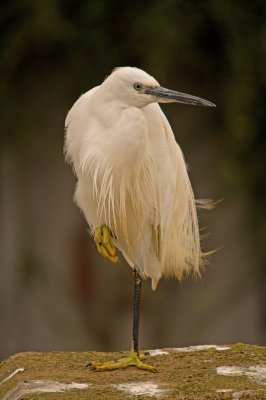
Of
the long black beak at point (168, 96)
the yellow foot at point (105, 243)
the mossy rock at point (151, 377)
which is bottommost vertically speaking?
the mossy rock at point (151, 377)

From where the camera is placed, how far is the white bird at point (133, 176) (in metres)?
3.69

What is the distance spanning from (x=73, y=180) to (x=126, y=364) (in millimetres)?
1967

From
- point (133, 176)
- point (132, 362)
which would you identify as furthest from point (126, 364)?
point (133, 176)

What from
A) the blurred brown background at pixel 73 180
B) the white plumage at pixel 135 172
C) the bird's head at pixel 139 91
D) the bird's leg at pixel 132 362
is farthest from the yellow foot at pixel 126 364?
the blurred brown background at pixel 73 180

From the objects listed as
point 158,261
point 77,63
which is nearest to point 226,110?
point 77,63

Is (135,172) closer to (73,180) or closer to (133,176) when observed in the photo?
(133,176)

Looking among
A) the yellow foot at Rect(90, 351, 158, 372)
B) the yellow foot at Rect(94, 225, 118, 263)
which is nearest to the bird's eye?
the yellow foot at Rect(94, 225, 118, 263)

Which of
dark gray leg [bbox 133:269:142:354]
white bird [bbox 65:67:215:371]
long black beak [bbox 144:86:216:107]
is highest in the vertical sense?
long black beak [bbox 144:86:216:107]

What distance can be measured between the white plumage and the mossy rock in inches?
9.0

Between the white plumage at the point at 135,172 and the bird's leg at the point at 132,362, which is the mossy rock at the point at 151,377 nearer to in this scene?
the bird's leg at the point at 132,362

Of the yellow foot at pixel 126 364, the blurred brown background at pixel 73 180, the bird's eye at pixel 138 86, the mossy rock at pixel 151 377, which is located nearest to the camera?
the mossy rock at pixel 151 377

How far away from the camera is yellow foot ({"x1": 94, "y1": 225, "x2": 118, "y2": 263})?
12.6ft

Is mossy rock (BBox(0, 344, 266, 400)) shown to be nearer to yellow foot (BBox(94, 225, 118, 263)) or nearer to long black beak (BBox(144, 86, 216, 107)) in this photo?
yellow foot (BBox(94, 225, 118, 263))

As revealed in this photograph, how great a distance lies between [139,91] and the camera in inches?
144
